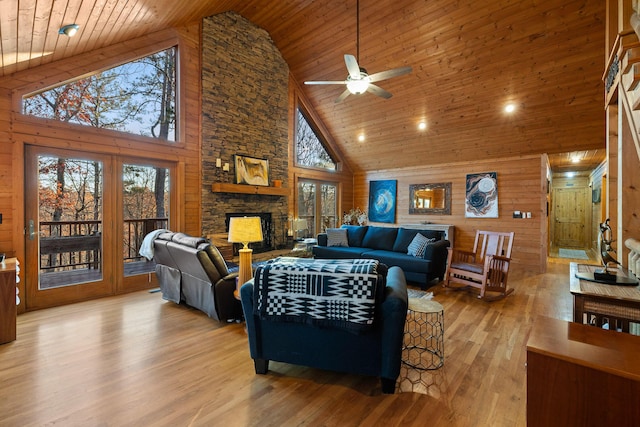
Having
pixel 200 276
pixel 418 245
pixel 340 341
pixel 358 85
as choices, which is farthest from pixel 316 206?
pixel 340 341

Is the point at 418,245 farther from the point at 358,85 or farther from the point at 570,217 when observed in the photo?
the point at 570,217

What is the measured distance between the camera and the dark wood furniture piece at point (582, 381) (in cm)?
109

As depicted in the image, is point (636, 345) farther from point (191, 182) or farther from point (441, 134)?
point (441, 134)

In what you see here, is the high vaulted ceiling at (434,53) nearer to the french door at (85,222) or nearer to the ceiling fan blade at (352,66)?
the french door at (85,222)

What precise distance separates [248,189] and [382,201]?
410cm

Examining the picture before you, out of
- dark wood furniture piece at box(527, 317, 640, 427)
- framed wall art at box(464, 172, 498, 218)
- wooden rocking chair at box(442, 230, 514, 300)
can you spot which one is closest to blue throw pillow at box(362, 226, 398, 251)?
wooden rocking chair at box(442, 230, 514, 300)

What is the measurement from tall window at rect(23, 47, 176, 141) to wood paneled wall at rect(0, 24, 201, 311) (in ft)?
0.40

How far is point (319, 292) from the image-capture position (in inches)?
77.2

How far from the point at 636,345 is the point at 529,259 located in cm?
565

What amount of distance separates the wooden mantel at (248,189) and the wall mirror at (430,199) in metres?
3.48

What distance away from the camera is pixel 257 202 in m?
6.25

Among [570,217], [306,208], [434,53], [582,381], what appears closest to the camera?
[582,381]

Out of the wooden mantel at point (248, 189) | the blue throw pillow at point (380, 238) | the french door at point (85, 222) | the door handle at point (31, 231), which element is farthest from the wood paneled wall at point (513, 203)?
the door handle at point (31, 231)

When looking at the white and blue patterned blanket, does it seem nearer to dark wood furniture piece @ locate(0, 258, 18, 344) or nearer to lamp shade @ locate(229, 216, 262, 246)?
lamp shade @ locate(229, 216, 262, 246)
